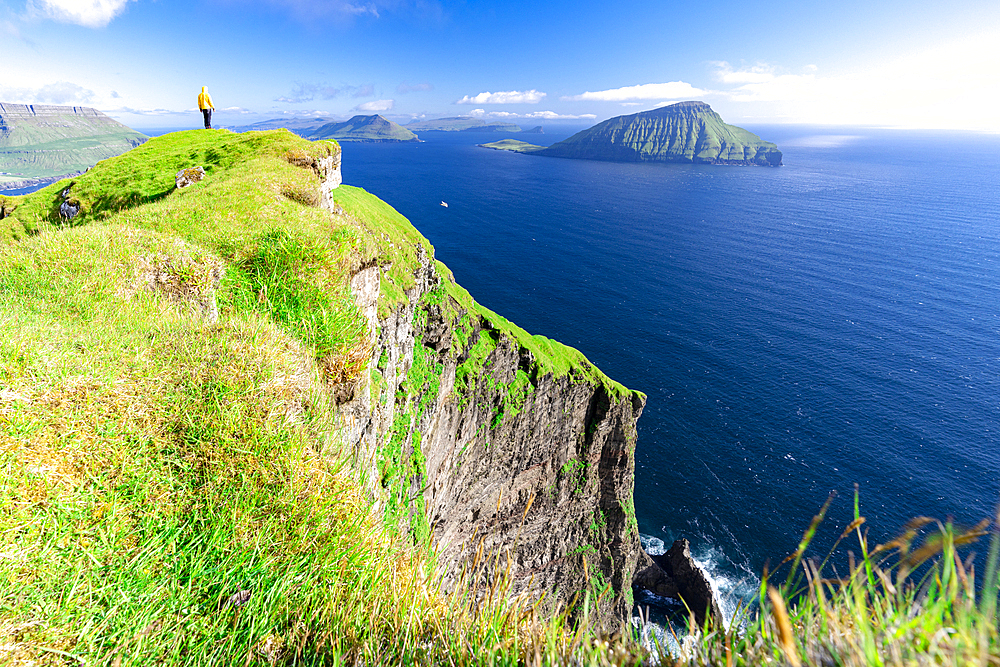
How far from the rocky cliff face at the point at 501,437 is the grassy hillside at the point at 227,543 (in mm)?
6218

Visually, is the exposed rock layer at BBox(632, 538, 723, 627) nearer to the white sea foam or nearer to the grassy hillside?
the white sea foam

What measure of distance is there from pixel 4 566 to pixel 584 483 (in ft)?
115

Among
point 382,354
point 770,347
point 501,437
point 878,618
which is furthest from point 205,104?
point 770,347

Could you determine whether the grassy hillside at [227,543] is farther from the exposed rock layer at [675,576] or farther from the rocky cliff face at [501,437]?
the exposed rock layer at [675,576]

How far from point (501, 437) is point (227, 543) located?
2611 centimetres

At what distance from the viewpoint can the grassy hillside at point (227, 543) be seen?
143 inches

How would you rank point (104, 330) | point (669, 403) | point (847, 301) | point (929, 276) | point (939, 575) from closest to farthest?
point (939, 575)
point (104, 330)
point (669, 403)
point (847, 301)
point (929, 276)

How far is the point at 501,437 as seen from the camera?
102ft

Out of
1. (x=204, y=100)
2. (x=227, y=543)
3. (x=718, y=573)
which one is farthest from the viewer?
(x=718, y=573)

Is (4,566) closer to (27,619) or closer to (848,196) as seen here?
(27,619)

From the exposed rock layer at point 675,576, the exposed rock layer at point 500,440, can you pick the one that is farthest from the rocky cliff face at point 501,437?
the exposed rock layer at point 675,576

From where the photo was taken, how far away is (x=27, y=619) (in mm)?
4578

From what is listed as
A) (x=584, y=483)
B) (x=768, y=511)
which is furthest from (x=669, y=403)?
(x=584, y=483)

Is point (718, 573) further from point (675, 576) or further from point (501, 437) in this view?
point (501, 437)
